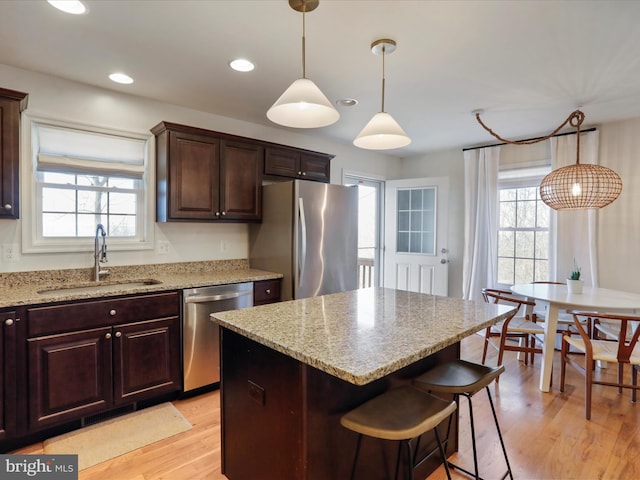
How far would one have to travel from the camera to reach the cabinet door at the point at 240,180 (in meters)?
3.16

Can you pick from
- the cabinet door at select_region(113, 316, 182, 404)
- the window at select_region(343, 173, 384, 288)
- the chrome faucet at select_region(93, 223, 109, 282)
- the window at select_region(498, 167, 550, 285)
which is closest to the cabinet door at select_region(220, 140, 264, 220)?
the chrome faucet at select_region(93, 223, 109, 282)

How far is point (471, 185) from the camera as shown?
14.8ft

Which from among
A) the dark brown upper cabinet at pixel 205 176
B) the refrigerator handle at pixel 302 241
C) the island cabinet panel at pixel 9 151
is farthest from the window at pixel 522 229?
the island cabinet panel at pixel 9 151

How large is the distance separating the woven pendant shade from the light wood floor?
1544 mm

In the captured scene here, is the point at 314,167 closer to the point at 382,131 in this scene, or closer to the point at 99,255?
the point at 382,131

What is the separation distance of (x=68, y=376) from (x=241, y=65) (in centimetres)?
229

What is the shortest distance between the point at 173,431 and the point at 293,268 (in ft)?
4.91

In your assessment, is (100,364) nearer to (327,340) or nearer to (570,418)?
(327,340)

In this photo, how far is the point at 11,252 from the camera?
7.98ft

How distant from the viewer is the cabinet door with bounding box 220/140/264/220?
10.4 feet

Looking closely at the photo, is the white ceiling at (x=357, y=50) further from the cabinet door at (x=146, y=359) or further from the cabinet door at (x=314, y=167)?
the cabinet door at (x=146, y=359)

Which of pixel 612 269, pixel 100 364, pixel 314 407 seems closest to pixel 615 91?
pixel 612 269

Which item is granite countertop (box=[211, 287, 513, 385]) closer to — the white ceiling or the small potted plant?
the white ceiling

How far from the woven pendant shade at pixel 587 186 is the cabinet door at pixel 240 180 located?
267cm
